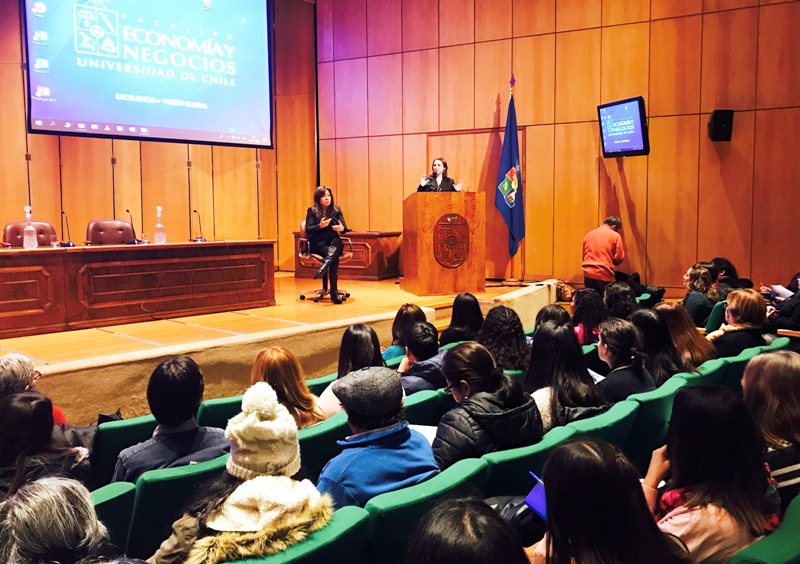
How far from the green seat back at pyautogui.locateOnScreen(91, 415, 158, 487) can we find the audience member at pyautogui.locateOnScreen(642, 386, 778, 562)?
6.31 ft

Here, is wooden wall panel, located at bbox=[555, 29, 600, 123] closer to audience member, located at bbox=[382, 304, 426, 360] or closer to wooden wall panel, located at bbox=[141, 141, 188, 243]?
wooden wall panel, located at bbox=[141, 141, 188, 243]

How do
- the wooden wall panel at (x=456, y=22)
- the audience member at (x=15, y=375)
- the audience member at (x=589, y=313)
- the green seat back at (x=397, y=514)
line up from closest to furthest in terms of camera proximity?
the green seat back at (x=397, y=514), the audience member at (x=15, y=375), the audience member at (x=589, y=313), the wooden wall panel at (x=456, y=22)

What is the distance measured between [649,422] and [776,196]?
615 centimetres

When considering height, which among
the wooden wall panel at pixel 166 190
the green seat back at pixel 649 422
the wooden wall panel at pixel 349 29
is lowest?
the green seat back at pixel 649 422

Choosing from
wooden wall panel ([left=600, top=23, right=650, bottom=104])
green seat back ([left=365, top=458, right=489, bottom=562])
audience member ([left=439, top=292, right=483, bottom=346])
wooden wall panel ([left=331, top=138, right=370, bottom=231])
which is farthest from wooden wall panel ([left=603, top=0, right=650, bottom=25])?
green seat back ([left=365, top=458, right=489, bottom=562])

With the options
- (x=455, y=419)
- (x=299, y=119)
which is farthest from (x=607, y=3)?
(x=455, y=419)

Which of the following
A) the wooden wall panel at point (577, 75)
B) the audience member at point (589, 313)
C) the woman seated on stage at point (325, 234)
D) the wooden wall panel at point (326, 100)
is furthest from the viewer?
the wooden wall panel at point (326, 100)

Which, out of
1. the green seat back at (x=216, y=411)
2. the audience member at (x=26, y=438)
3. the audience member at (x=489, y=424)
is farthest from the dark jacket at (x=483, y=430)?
the audience member at (x=26, y=438)

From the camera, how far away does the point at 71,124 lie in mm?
A: 6164

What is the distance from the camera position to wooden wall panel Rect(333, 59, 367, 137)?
10297 mm

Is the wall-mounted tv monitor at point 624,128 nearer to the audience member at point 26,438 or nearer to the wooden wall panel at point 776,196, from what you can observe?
the wooden wall panel at point 776,196

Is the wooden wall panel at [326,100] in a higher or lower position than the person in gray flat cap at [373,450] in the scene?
higher

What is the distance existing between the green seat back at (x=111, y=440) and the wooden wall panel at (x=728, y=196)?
7.27m

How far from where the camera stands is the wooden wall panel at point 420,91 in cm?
977
